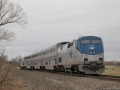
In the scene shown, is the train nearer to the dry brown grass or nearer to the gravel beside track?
the gravel beside track

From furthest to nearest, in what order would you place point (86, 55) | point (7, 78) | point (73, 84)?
point (86, 55) → point (73, 84) → point (7, 78)

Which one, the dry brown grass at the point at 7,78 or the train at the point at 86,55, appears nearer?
the dry brown grass at the point at 7,78

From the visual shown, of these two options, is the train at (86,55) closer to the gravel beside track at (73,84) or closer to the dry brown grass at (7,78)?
the gravel beside track at (73,84)

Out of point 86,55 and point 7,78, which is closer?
point 7,78

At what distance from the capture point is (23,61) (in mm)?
59688

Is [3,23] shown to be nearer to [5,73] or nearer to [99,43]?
[99,43]

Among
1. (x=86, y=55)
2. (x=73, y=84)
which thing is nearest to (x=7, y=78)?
(x=73, y=84)

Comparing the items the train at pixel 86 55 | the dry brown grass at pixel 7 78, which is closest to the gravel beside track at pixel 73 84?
the dry brown grass at pixel 7 78

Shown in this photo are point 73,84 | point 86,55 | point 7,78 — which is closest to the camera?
point 7,78

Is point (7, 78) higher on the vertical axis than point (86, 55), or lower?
lower

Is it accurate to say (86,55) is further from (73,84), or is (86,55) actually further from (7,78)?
(7,78)

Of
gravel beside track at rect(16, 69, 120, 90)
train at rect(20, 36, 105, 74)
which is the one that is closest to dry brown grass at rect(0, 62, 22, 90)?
gravel beside track at rect(16, 69, 120, 90)

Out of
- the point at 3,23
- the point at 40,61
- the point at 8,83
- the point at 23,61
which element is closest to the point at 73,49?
the point at 8,83

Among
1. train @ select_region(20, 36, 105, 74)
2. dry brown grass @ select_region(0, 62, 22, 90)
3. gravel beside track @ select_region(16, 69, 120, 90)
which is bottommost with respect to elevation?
gravel beside track @ select_region(16, 69, 120, 90)
